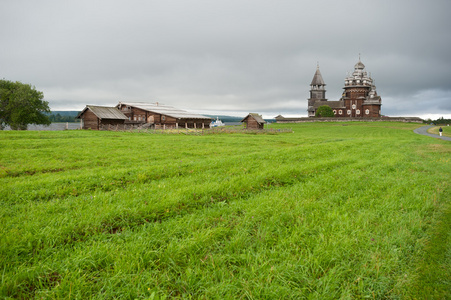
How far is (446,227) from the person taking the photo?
210 inches

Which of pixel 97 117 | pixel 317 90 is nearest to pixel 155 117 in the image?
pixel 97 117

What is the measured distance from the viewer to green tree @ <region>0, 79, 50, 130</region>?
52.1 m

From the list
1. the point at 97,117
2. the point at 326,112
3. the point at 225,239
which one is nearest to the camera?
the point at 225,239

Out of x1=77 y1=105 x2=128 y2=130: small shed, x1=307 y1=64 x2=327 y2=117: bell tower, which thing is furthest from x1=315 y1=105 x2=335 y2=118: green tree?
x1=77 y1=105 x2=128 y2=130: small shed

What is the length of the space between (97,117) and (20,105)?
1841cm

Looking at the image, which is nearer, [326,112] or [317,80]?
[326,112]

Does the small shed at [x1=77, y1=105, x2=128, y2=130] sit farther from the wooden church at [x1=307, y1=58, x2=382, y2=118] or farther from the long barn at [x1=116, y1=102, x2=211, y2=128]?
the wooden church at [x1=307, y1=58, x2=382, y2=118]

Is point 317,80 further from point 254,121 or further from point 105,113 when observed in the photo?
point 105,113

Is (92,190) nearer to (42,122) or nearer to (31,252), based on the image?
(31,252)

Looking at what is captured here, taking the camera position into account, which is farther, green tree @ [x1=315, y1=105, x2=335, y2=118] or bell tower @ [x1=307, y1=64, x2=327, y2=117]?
bell tower @ [x1=307, y1=64, x2=327, y2=117]

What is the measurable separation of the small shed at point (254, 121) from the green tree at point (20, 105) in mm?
46013

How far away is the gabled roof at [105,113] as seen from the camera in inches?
1944

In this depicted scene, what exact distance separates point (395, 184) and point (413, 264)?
525 centimetres

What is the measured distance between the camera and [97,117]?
49406 millimetres
